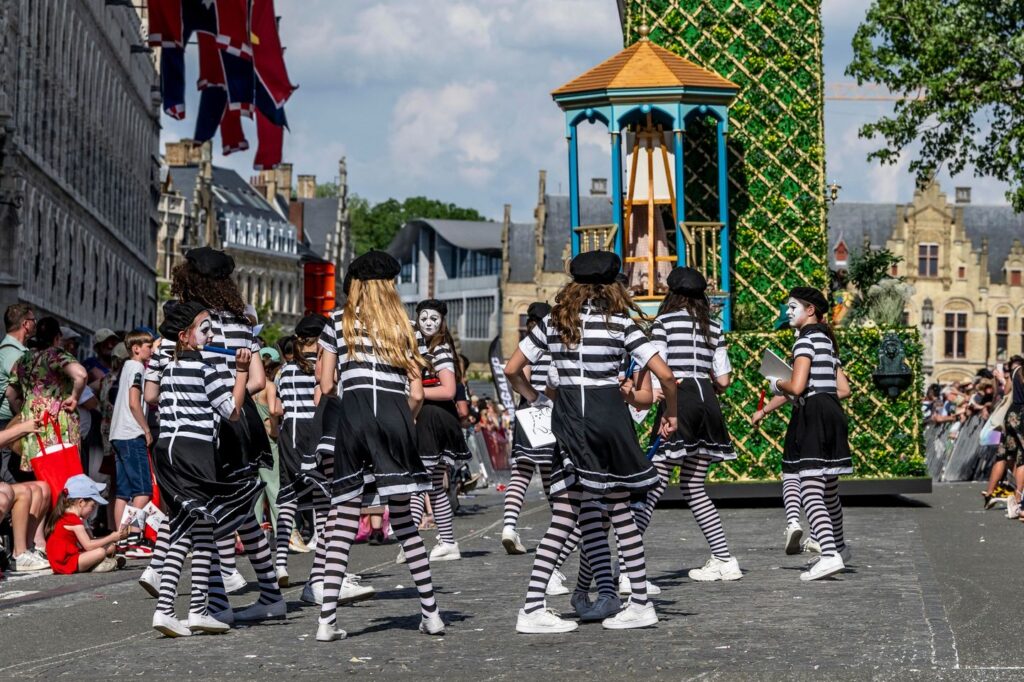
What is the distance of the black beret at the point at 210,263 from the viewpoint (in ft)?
33.2

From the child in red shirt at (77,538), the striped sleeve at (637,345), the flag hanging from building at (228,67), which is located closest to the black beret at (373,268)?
the striped sleeve at (637,345)

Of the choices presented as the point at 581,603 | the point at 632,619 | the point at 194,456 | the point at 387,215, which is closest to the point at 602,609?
the point at 581,603

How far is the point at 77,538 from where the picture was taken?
46.9ft

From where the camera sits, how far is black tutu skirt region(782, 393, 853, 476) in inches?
493

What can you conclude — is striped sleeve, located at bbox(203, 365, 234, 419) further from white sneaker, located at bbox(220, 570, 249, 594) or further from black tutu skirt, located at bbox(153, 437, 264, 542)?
white sneaker, located at bbox(220, 570, 249, 594)

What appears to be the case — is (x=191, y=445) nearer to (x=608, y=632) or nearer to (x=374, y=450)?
(x=374, y=450)

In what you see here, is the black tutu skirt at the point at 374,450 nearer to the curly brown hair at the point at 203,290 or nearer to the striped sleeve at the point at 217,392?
the striped sleeve at the point at 217,392

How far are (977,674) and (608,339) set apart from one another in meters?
2.63

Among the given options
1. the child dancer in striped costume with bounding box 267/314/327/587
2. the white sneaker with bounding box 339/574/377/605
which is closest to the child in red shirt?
the child dancer in striped costume with bounding box 267/314/327/587

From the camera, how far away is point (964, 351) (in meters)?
104

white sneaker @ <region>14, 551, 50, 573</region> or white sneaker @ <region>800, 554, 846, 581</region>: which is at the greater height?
white sneaker @ <region>800, 554, 846, 581</region>

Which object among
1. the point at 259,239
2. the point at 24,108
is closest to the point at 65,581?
the point at 24,108

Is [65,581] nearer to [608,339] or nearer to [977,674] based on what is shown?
[608,339]

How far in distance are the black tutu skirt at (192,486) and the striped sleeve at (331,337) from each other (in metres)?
0.81
